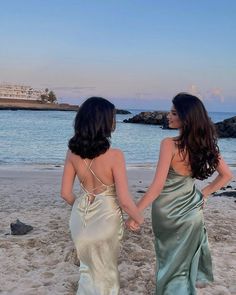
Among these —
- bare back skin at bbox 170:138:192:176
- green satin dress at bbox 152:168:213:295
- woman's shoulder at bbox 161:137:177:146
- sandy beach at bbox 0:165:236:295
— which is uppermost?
woman's shoulder at bbox 161:137:177:146

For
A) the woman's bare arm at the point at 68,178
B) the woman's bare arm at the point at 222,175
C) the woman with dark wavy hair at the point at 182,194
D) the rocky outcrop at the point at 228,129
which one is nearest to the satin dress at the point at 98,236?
the woman's bare arm at the point at 68,178

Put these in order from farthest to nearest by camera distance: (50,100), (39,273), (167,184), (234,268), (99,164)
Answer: (50,100) < (234,268) < (39,273) < (167,184) < (99,164)

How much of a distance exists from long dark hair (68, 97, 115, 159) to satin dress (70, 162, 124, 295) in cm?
17

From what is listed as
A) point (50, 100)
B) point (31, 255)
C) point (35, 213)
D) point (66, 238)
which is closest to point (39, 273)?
point (31, 255)

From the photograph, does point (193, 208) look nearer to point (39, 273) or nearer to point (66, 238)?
point (39, 273)

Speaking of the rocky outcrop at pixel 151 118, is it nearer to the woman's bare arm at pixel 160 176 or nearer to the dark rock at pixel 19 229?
the dark rock at pixel 19 229

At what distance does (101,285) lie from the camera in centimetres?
347

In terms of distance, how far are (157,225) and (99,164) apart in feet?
3.04

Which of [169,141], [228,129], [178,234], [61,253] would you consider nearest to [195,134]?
[169,141]

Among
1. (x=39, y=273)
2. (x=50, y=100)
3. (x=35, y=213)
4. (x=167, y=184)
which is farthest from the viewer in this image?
(x=50, y=100)

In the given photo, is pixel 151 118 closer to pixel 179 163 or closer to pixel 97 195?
pixel 179 163

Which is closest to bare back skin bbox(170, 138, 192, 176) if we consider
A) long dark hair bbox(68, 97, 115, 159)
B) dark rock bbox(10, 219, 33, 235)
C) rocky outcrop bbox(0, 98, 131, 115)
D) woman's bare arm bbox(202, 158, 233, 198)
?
woman's bare arm bbox(202, 158, 233, 198)

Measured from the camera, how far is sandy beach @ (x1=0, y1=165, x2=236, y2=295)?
16.4 feet

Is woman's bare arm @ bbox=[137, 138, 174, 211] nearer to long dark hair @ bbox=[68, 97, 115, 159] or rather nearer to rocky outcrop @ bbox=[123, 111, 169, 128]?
long dark hair @ bbox=[68, 97, 115, 159]
